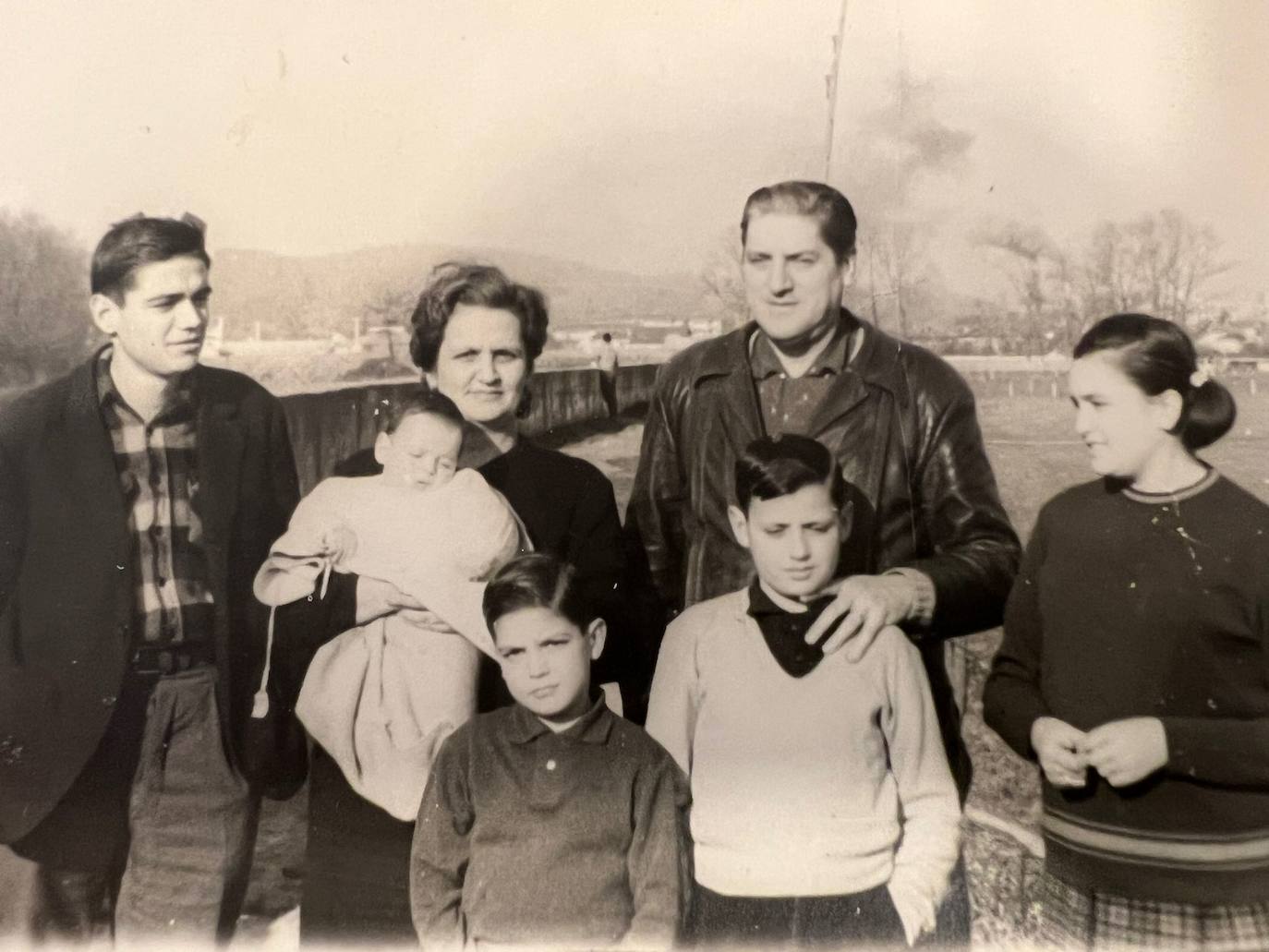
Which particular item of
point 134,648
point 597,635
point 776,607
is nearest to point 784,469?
point 776,607

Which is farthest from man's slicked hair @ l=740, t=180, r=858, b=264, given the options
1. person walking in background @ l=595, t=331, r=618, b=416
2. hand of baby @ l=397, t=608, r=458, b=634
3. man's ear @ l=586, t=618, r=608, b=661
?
hand of baby @ l=397, t=608, r=458, b=634

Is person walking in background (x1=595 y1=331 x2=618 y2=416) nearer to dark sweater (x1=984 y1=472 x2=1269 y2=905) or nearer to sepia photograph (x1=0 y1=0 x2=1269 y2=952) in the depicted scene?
sepia photograph (x1=0 y1=0 x2=1269 y2=952)

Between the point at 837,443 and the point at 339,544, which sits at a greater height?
the point at 837,443

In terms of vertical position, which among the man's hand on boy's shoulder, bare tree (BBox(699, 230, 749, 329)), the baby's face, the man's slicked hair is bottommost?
the man's hand on boy's shoulder

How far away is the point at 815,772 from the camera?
2666 millimetres

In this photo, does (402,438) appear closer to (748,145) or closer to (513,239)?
(513,239)

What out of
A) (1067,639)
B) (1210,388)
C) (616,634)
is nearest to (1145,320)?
(1210,388)

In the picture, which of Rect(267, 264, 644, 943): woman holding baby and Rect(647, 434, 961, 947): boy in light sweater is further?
Rect(267, 264, 644, 943): woman holding baby

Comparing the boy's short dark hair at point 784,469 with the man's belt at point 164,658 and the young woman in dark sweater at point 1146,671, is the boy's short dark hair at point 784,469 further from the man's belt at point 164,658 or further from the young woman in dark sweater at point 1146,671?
the man's belt at point 164,658

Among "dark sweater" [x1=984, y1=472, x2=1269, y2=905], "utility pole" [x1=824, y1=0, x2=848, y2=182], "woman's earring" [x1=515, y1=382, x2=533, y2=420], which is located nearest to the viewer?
"dark sweater" [x1=984, y1=472, x2=1269, y2=905]

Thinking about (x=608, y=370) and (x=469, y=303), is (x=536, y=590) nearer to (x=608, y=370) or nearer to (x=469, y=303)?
(x=608, y=370)

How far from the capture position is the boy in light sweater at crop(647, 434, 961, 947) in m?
2.64

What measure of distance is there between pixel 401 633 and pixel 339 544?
0.86 feet

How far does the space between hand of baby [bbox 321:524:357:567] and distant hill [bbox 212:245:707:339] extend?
0.50 meters
